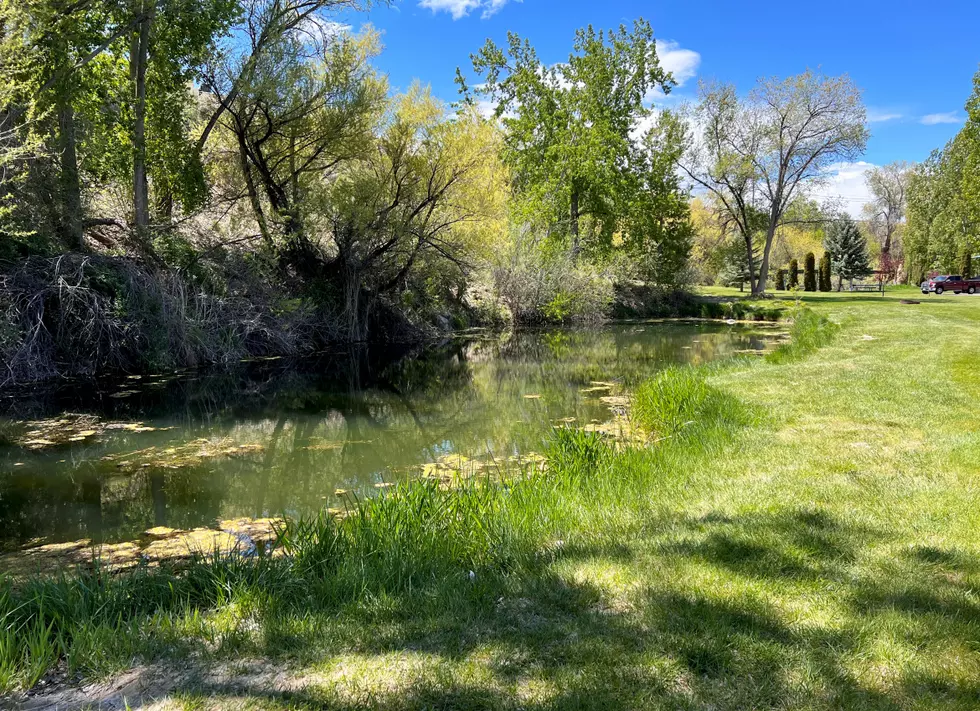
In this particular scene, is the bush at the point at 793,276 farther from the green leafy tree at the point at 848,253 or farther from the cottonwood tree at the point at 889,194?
the cottonwood tree at the point at 889,194

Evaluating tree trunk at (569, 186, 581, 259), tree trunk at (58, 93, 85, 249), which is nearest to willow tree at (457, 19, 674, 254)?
tree trunk at (569, 186, 581, 259)

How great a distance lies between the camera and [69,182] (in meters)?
14.5

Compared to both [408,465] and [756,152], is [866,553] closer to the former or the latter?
[408,465]

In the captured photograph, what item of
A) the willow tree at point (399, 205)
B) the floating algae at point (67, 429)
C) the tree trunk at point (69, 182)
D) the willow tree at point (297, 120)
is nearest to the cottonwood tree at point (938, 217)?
the willow tree at point (399, 205)

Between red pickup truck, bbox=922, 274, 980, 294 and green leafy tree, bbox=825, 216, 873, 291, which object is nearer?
red pickup truck, bbox=922, 274, 980, 294

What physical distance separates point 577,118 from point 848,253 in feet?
105

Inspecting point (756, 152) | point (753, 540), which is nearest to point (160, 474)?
point (753, 540)

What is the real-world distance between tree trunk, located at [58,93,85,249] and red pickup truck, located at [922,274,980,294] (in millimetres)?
50972

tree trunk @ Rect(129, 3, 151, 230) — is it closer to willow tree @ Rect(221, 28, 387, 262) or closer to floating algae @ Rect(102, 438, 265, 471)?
willow tree @ Rect(221, 28, 387, 262)

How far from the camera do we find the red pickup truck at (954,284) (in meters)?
44.6

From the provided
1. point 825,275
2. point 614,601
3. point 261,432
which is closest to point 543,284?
point 261,432

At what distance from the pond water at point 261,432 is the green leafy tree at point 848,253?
42.2 m

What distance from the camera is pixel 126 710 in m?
2.54

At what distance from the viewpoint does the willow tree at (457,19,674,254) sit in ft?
109
